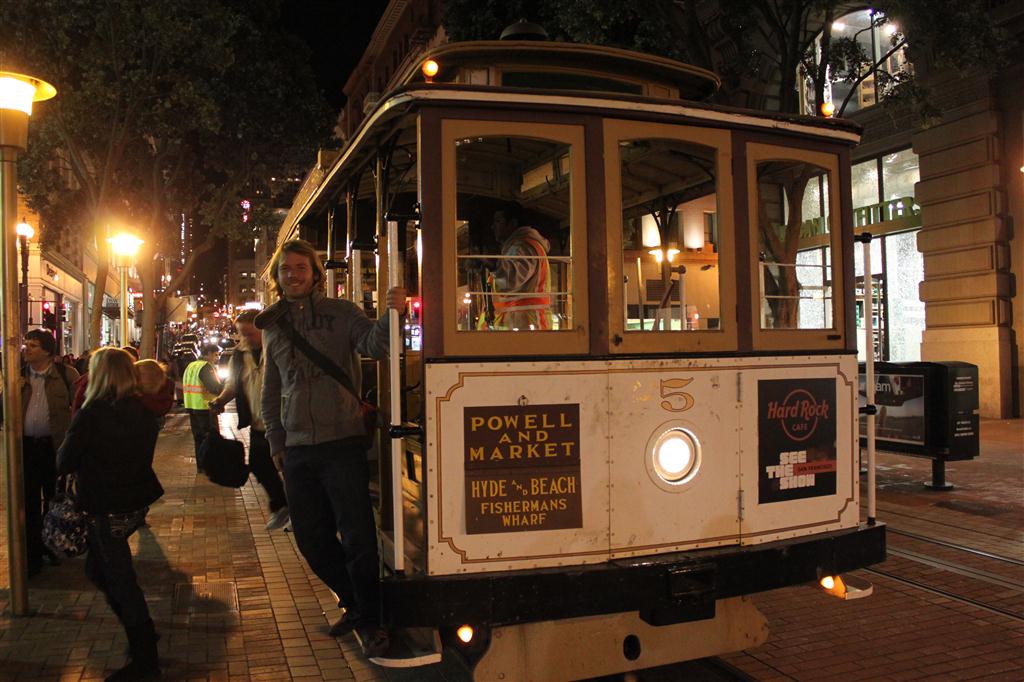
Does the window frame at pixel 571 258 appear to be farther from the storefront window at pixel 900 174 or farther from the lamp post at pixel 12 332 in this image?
the storefront window at pixel 900 174

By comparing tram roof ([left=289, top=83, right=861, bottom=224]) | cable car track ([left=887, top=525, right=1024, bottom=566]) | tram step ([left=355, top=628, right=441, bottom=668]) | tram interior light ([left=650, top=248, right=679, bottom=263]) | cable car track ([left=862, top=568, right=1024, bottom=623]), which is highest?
tram roof ([left=289, top=83, right=861, bottom=224])

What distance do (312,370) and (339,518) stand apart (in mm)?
Answer: 760

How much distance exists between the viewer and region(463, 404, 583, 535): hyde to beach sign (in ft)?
11.9

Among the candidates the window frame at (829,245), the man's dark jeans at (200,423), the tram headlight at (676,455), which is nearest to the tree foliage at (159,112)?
the man's dark jeans at (200,423)

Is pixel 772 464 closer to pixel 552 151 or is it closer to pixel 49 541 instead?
pixel 552 151

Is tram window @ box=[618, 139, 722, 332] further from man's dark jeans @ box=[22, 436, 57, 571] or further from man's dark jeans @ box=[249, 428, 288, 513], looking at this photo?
man's dark jeans @ box=[22, 436, 57, 571]

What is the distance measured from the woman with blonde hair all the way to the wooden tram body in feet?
4.40

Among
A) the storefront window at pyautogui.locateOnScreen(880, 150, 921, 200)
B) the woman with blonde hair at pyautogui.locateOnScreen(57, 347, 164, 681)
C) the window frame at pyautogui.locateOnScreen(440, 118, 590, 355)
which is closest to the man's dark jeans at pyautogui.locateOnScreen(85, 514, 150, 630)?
the woman with blonde hair at pyautogui.locateOnScreen(57, 347, 164, 681)

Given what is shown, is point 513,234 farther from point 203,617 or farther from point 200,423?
point 200,423

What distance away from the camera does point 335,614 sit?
550 centimetres

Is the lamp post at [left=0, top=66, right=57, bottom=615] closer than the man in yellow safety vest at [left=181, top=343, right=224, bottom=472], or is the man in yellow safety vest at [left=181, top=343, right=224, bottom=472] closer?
the lamp post at [left=0, top=66, right=57, bottom=615]

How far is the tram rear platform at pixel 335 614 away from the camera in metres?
4.56

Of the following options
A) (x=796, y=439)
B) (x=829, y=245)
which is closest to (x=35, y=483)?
(x=796, y=439)

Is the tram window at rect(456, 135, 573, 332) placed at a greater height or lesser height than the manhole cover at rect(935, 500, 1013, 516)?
greater
